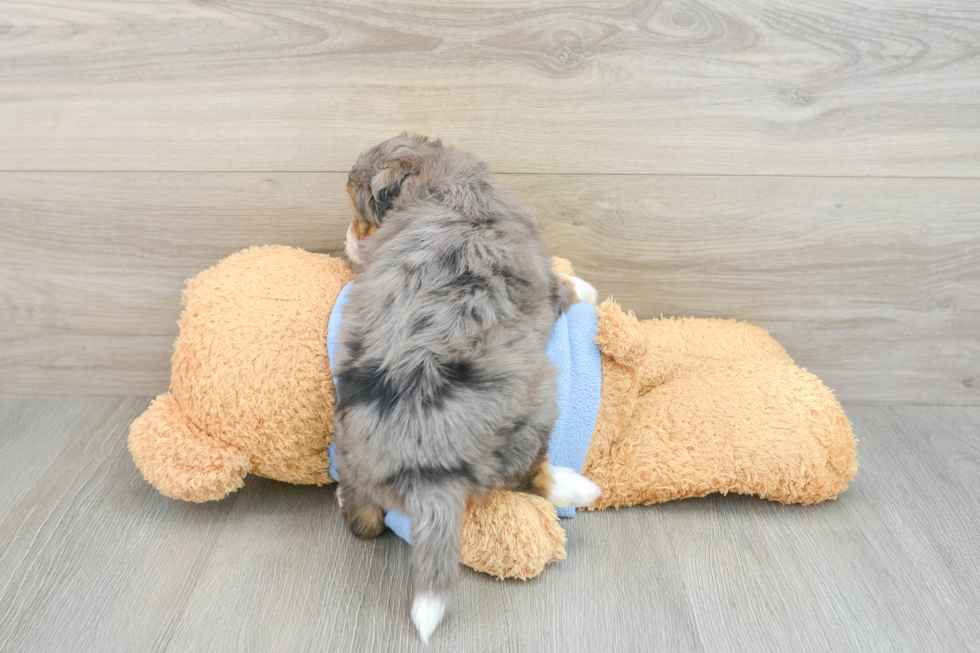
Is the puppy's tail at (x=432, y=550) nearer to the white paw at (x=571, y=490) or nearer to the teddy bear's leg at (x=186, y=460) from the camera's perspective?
the white paw at (x=571, y=490)

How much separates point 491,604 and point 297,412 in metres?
0.43

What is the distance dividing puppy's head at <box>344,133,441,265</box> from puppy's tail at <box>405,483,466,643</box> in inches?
17.0

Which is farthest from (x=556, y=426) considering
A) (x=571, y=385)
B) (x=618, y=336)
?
(x=618, y=336)

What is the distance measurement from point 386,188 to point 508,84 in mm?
338

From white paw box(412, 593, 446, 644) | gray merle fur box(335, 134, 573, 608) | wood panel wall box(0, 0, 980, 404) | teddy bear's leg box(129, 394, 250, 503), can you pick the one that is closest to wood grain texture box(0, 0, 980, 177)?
wood panel wall box(0, 0, 980, 404)

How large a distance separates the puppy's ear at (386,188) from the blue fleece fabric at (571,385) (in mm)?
157

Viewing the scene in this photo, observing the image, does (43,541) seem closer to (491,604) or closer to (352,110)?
(491,604)

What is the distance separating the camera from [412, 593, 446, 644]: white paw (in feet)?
2.80

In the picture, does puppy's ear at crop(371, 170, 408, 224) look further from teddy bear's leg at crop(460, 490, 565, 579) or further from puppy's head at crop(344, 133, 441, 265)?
teddy bear's leg at crop(460, 490, 565, 579)

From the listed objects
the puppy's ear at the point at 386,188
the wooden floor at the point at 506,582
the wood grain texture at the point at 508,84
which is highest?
the wood grain texture at the point at 508,84

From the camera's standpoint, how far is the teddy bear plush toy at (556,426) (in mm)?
1062

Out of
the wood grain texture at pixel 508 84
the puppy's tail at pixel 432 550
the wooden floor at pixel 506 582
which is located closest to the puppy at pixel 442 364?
the puppy's tail at pixel 432 550

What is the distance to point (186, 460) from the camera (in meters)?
1.06

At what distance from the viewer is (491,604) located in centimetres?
97
